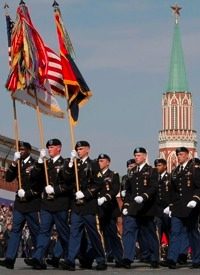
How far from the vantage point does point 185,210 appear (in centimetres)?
1727

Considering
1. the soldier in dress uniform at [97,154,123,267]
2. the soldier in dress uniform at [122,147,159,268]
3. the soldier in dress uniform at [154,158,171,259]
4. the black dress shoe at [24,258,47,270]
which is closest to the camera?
the black dress shoe at [24,258,47,270]

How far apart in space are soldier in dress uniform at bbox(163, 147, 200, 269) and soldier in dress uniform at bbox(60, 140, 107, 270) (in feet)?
4.58

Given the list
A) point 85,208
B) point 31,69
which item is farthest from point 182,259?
point 31,69

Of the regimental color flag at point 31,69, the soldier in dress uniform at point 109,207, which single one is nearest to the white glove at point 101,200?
the soldier in dress uniform at point 109,207

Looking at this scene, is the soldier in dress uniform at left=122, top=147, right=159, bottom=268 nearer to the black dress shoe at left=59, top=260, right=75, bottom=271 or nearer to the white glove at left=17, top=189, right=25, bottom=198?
the black dress shoe at left=59, top=260, right=75, bottom=271

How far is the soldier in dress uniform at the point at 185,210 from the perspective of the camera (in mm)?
17297

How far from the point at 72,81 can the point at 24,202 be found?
7.66 feet

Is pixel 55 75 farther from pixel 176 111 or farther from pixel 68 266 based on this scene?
pixel 176 111

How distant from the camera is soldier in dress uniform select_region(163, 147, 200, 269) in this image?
56.7ft

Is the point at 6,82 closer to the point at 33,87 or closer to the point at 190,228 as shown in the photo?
the point at 33,87

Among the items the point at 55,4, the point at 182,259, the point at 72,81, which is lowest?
the point at 182,259

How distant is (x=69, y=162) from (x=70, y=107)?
148cm

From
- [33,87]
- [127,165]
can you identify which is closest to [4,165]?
[127,165]

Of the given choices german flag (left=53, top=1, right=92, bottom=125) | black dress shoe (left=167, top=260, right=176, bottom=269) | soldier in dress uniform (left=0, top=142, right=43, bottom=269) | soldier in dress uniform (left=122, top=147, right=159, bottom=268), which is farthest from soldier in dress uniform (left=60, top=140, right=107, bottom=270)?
black dress shoe (left=167, top=260, right=176, bottom=269)
